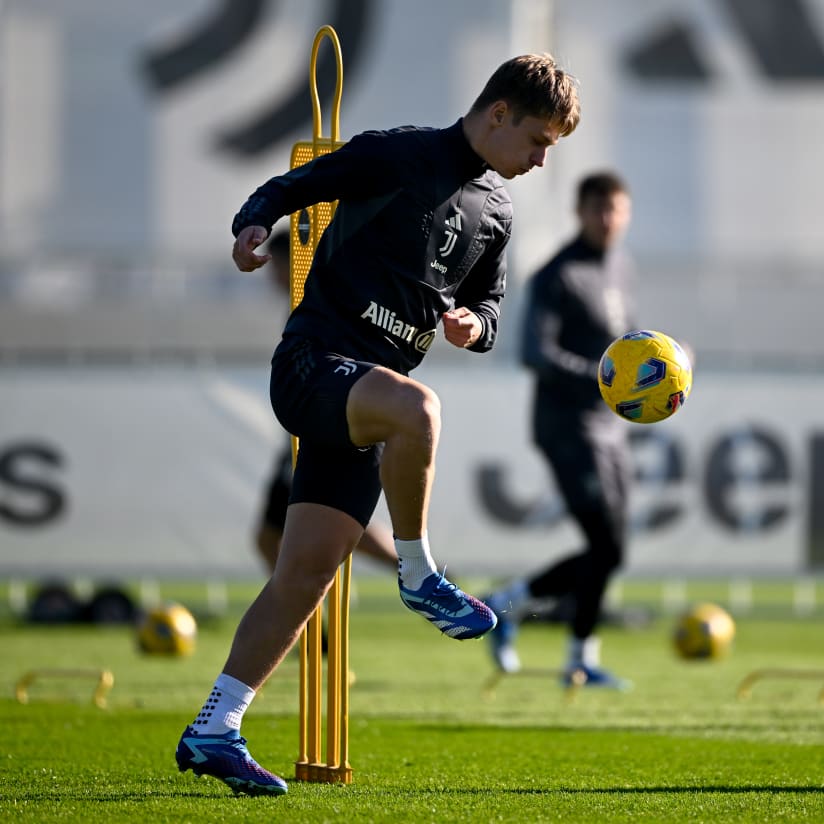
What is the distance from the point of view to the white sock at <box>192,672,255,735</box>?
14.2 feet

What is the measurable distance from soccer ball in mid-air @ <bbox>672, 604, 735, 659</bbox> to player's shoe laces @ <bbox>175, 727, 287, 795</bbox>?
5.48 meters

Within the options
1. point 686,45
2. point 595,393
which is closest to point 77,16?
point 686,45

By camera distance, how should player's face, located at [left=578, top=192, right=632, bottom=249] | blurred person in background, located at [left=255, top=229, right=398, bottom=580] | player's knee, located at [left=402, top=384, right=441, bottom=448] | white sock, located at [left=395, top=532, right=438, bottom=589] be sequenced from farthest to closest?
player's face, located at [left=578, top=192, right=632, bottom=249] < blurred person in background, located at [left=255, top=229, right=398, bottom=580] < white sock, located at [left=395, top=532, right=438, bottom=589] < player's knee, located at [left=402, top=384, right=441, bottom=448]

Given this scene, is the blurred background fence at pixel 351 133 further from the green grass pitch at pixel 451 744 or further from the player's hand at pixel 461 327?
the player's hand at pixel 461 327

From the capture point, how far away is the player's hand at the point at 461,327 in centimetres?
434

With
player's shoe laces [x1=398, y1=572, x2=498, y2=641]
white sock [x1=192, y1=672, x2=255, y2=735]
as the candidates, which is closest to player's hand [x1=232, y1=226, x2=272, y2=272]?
player's shoe laces [x1=398, y1=572, x2=498, y2=641]

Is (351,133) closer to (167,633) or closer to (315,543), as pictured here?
(167,633)

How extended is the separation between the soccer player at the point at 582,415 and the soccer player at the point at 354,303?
3617 millimetres

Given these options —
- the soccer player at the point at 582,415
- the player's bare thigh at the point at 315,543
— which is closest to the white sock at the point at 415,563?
the player's bare thigh at the point at 315,543

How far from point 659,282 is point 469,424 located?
13.9 meters

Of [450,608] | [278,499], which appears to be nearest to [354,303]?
[450,608]

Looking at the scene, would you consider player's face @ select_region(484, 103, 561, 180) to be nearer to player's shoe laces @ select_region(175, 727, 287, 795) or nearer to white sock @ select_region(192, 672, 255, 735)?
white sock @ select_region(192, 672, 255, 735)

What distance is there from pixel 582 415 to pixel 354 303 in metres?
3.93

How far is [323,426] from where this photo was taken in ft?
→ 13.9
